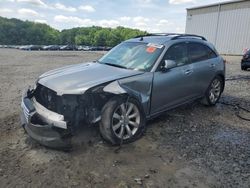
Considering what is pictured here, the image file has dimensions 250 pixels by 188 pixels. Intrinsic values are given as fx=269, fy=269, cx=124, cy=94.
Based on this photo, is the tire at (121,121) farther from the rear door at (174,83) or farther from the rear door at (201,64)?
the rear door at (201,64)

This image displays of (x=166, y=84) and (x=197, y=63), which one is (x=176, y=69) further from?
(x=197, y=63)

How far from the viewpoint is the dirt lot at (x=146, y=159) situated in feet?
10.9

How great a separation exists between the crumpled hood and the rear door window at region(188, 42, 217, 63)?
1693 millimetres

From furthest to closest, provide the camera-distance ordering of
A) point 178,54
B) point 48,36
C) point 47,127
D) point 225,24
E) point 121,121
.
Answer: point 48,36
point 225,24
point 178,54
point 121,121
point 47,127

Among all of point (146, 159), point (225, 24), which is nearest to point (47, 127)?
point (146, 159)

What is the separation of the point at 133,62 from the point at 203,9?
31.4m

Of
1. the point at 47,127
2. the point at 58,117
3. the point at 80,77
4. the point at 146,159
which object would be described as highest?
the point at 80,77

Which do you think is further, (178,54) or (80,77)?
(178,54)

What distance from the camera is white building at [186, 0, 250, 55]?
2836 centimetres

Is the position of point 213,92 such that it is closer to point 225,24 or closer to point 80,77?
point 80,77

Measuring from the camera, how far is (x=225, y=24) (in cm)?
3058

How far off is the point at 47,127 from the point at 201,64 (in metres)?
3.60

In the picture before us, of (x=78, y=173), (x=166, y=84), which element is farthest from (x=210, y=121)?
(x=78, y=173)

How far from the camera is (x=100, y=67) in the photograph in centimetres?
481
